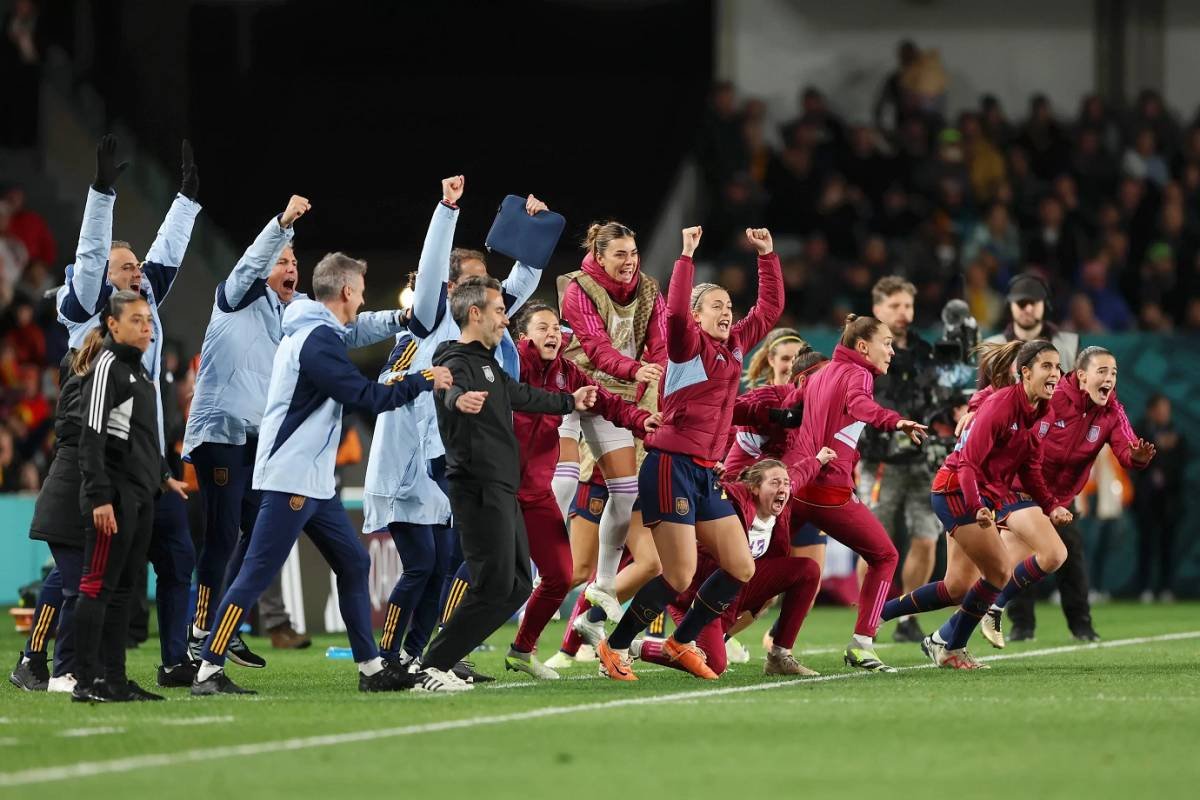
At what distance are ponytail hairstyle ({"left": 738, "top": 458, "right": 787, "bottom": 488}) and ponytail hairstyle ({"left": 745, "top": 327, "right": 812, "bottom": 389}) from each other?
1440mm

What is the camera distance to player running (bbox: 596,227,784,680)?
31.3 ft

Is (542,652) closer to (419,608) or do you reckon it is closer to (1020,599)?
(419,608)

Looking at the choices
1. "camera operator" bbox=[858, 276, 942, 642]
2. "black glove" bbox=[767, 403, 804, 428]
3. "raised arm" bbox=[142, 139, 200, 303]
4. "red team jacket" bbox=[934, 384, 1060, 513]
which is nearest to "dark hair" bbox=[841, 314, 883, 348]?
"black glove" bbox=[767, 403, 804, 428]

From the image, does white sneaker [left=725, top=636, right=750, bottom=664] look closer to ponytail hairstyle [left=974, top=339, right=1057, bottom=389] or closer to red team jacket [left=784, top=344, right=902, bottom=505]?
red team jacket [left=784, top=344, right=902, bottom=505]

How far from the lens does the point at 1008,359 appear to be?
35.8 ft

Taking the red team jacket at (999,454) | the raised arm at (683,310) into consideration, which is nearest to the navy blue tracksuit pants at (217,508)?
the raised arm at (683,310)

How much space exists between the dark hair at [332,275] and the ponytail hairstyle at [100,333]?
2.85 feet

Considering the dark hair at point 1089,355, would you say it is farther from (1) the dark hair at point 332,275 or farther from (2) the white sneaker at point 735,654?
(1) the dark hair at point 332,275

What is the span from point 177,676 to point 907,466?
5762mm

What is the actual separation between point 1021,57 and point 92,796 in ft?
64.0

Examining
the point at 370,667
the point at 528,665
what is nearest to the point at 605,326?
the point at 528,665

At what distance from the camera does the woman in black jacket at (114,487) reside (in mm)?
8148

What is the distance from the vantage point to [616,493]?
414 inches

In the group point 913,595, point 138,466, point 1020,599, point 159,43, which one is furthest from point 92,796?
point 159,43
